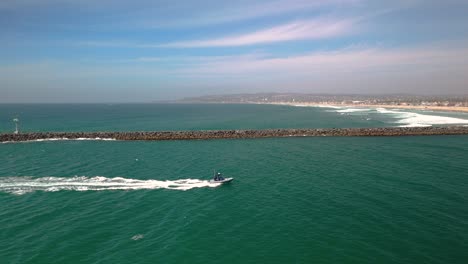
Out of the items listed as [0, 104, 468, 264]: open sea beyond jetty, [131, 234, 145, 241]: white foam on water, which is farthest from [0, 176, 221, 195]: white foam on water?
[131, 234, 145, 241]: white foam on water

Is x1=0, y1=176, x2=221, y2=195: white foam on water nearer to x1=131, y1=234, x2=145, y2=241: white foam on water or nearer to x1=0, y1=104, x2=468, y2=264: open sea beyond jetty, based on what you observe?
x1=0, y1=104, x2=468, y2=264: open sea beyond jetty

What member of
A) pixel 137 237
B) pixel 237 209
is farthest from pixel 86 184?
pixel 237 209

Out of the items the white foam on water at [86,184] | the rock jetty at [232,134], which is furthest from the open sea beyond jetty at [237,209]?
the rock jetty at [232,134]

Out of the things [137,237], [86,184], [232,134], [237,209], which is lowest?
[137,237]

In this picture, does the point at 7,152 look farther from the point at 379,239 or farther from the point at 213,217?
the point at 379,239

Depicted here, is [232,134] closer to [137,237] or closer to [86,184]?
[86,184]
